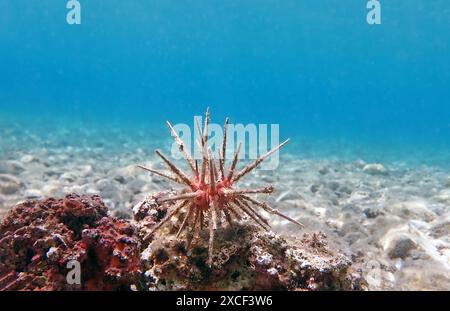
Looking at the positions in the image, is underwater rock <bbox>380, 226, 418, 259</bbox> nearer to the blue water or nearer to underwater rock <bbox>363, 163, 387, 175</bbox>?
underwater rock <bbox>363, 163, 387, 175</bbox>

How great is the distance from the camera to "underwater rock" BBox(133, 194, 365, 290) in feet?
10.7

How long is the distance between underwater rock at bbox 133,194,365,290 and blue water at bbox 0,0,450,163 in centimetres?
3523

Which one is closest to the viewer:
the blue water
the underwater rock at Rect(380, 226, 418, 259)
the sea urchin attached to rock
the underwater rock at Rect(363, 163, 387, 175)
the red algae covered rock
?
the sea urchin attached to rock

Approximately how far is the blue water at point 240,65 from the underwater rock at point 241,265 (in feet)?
116

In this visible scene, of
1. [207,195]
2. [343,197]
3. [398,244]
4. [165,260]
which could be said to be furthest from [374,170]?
[165,260]

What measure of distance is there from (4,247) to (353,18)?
7588 centimetres

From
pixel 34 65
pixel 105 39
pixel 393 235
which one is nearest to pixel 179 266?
pixel 393 235

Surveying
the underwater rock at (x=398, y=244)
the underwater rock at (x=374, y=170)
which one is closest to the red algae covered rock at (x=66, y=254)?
the underwater rock at (x=398, y=244)

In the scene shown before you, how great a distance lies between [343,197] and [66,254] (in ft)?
26.6

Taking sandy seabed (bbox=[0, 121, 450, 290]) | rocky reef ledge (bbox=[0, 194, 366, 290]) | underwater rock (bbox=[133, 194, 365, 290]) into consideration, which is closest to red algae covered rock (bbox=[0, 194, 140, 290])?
rocky reef ledge (bbox=[0, 194, 366, 290])

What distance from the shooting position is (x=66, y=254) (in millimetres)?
3385

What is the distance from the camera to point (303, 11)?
2499 inches

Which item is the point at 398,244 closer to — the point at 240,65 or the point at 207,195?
the point at 207,195
